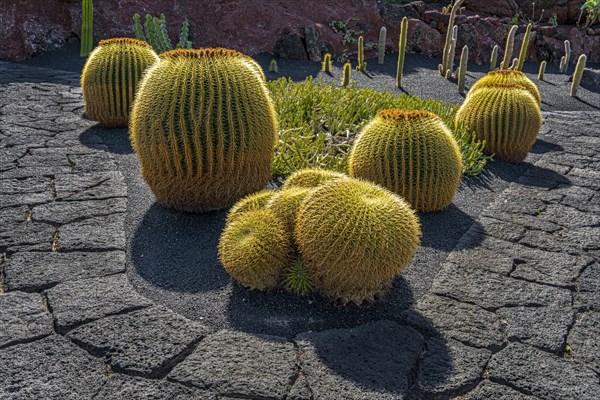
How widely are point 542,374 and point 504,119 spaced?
347cm

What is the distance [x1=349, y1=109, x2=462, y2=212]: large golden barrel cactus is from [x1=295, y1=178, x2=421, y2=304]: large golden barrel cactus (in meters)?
1.12

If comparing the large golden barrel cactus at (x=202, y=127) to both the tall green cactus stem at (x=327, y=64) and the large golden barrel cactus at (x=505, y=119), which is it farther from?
the tall green cactus stem at (x=327, y=64)

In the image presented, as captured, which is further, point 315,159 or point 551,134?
point 551,134

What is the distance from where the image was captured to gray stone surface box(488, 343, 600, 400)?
2494 millimetres

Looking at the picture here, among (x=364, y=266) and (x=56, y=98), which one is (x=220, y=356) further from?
(x=56, y=98)

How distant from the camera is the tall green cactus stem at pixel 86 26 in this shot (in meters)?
10.2

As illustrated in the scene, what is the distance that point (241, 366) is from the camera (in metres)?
2.55

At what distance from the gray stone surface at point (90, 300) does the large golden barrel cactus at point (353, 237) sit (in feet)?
3.17

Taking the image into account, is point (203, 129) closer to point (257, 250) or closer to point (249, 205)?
point (249, 205)

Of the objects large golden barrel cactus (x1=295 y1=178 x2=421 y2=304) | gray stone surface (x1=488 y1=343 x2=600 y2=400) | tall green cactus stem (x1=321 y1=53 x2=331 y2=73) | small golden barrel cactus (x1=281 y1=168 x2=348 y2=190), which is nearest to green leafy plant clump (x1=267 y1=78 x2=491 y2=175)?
small golden barrel cactus (x1=281 y1=168 x2=348 y2=190)

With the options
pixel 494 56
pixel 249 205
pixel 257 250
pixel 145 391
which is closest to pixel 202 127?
pixel 249 205

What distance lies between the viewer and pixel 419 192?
4.14 meters

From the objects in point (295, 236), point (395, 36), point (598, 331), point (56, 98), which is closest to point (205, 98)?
point (295, 236)

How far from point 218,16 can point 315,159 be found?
739 centimetres
